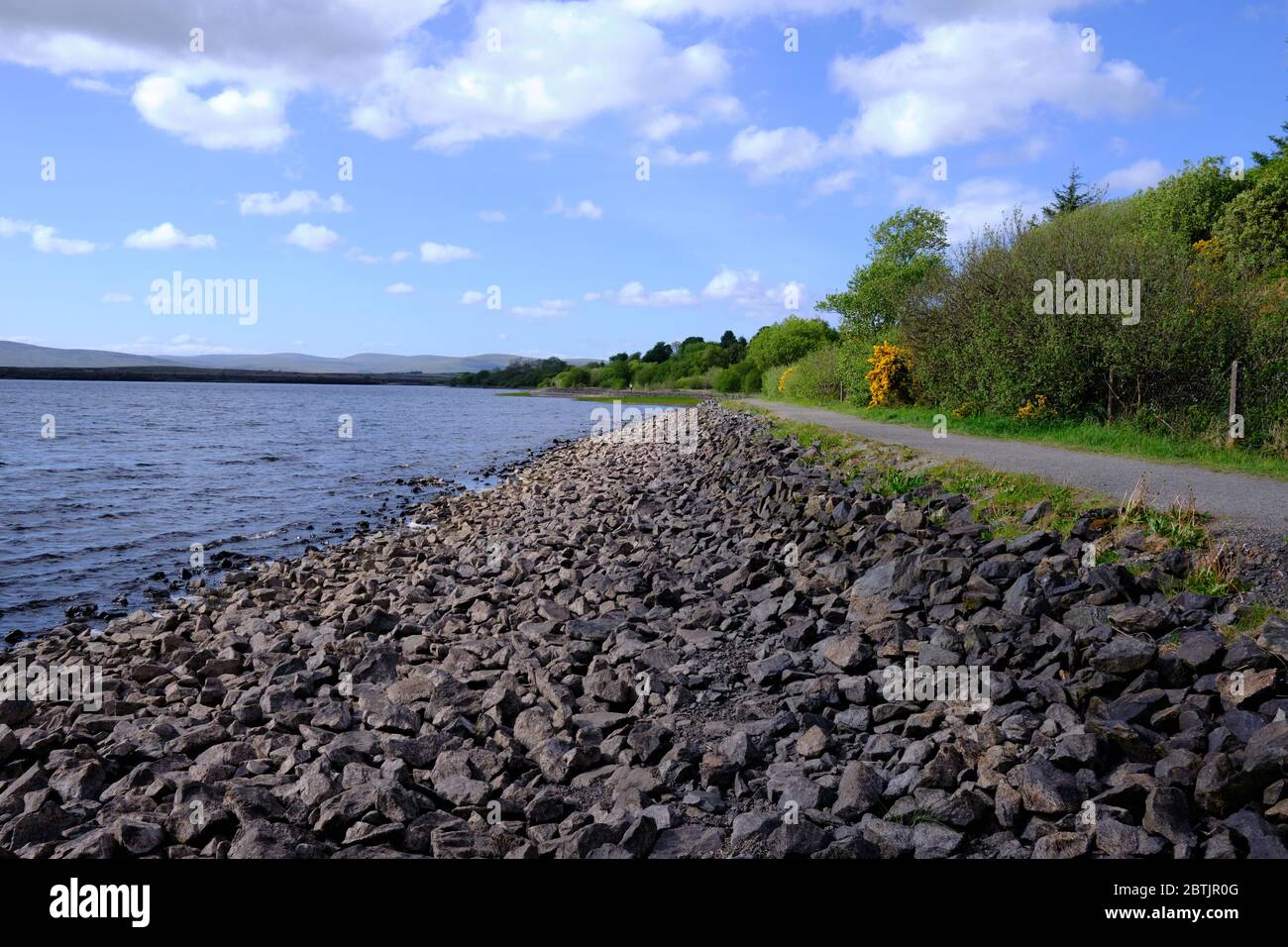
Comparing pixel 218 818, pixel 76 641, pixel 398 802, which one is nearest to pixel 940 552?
pixel 398 802

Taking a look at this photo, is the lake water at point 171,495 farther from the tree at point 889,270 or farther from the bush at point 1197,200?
the bush at point 1197,200

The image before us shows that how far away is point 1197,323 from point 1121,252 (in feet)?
→ 8.71

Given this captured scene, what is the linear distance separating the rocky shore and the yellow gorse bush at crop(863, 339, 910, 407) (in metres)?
Result: 20.6

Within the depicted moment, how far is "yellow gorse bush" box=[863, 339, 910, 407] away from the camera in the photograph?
1207 inches

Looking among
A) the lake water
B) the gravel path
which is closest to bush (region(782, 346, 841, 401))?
the lake water

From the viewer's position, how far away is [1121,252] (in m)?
19.9

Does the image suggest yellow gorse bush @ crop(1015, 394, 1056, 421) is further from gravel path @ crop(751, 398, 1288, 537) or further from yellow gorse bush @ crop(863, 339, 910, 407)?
yellow gorse bush @ crop(863, 339, 910, 407)

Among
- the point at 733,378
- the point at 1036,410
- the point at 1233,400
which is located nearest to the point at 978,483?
the point at 1233,400

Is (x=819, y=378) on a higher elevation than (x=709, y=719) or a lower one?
higher

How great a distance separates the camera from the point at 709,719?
6.43m

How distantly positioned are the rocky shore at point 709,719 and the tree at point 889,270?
107 ft

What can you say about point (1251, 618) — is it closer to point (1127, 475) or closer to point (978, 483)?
point (978, 483)

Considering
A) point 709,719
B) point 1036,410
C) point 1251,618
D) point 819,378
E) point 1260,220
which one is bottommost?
point 709,719

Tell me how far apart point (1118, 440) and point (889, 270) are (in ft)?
95.8
